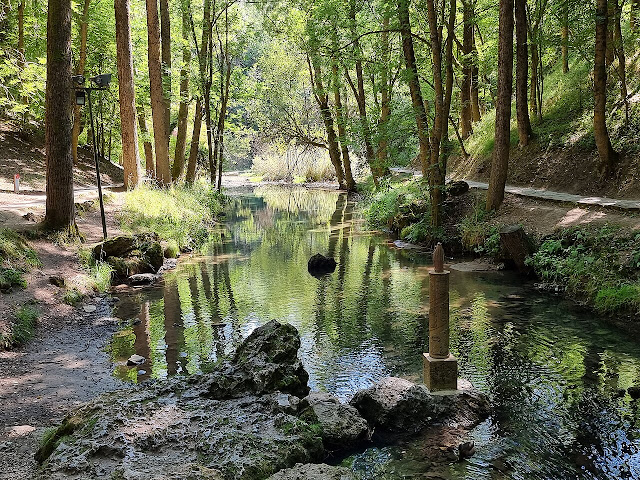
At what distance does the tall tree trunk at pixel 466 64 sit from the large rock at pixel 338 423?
1640 cm

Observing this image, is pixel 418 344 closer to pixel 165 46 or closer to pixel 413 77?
pixel 413 77

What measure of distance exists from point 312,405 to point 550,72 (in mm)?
22316

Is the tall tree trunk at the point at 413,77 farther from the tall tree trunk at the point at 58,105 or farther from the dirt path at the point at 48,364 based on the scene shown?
the dirt path at the point at 48,364

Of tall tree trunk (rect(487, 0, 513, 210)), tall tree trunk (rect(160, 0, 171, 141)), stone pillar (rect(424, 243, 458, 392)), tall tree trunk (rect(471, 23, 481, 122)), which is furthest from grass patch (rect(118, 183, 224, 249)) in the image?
tall tree trunk (rect(471, 23, 481, 122))

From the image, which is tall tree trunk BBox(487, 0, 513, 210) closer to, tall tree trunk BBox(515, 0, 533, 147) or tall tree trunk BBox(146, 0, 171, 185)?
tall tree trunk BBox(515, 0, 533, 147)

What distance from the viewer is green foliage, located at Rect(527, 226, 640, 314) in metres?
9.85

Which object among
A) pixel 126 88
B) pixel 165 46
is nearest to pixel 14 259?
pixel 126 88

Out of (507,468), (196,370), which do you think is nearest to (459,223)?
(196,370)

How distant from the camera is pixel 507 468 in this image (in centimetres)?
513

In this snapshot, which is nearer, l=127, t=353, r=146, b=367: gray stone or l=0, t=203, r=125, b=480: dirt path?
l=0, t=203, r=125, b=480: dirt path

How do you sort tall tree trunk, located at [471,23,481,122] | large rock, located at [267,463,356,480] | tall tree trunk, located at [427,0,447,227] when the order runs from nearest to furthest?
1. large rock, located at [267,463,356,480]
2. tall tree trunk, located at [427,0,447,227]
3. tall tree trunk, located at [471,23,481,122]

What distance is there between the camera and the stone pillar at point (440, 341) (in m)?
6.38

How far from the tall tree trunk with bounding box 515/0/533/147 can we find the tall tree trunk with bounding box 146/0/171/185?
12302mm

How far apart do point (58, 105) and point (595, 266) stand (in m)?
11.7
